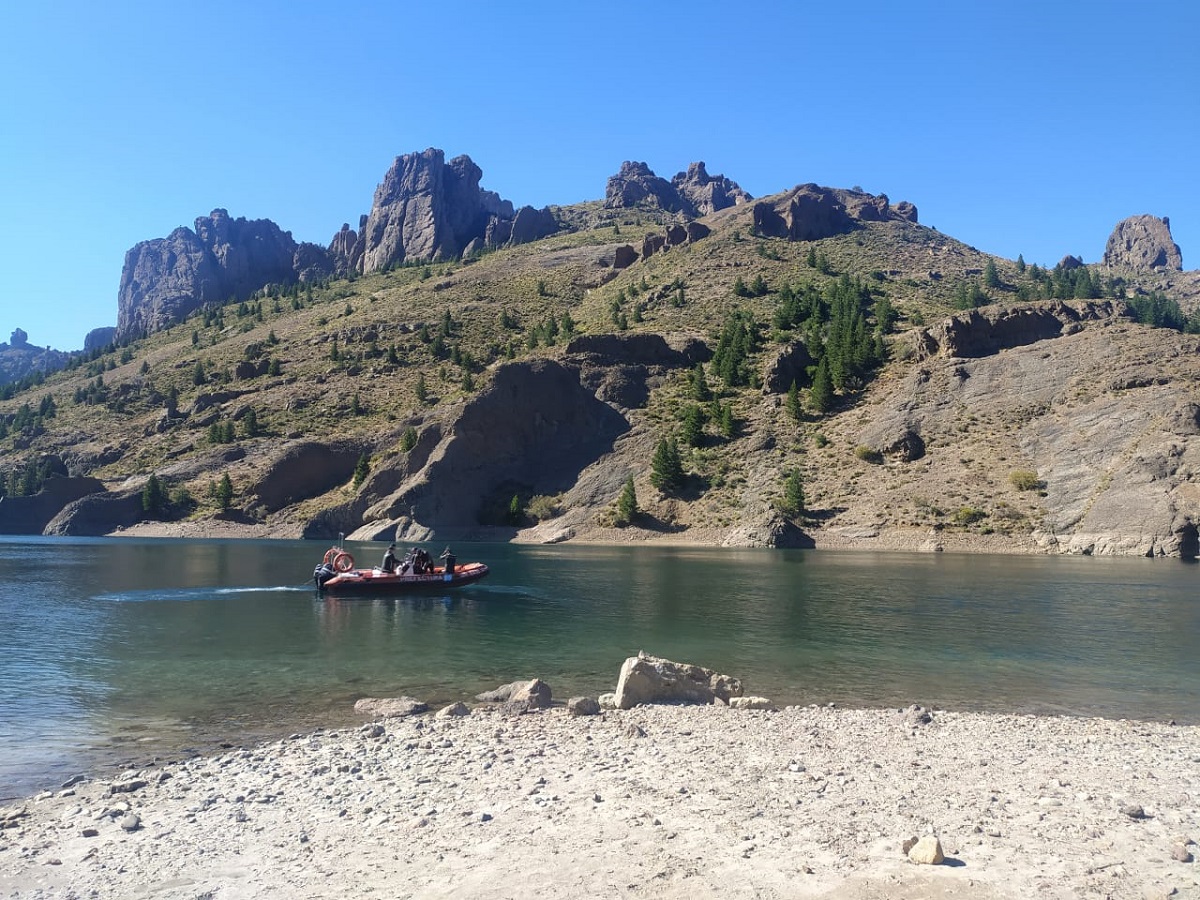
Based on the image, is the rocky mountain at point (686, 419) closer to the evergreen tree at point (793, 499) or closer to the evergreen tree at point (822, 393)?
the evergreen tree at point (793, 499)

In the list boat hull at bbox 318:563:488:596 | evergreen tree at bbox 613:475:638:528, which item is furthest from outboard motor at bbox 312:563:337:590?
evergreen tree at bbox 613:475:638:528

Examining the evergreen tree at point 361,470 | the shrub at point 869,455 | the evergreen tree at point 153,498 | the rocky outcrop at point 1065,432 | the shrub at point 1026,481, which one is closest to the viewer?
the rocky outcrop at point 1065,432

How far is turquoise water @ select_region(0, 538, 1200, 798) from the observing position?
17.4 meters

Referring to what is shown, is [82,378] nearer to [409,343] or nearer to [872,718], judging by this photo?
[409,343]

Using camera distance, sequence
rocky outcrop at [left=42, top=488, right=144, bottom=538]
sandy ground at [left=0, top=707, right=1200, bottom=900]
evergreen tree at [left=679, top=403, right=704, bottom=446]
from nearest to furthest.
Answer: sandy ground at [left=0, top=707, right=1200, bottom=900] < evergreen tree at [left=679, top=403, right=704, bottom=446] < rocky outcrop at [left=42, top=488, right=144, bottom=538]

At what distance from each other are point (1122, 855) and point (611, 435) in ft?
289

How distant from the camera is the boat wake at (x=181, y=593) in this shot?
37.1 meters

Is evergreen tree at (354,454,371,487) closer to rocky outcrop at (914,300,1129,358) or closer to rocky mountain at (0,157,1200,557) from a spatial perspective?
rocky mountain at (0,157,1200,557)

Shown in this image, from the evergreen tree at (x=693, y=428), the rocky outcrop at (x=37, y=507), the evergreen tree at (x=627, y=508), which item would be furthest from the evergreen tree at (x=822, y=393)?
the rocky outcrop at (x=37, y=507)

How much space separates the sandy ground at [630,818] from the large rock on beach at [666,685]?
2.01 m

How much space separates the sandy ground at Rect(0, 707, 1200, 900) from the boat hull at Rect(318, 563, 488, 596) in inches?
1060

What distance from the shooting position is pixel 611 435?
9644 cm

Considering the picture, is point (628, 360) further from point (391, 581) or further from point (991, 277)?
point (991, 277)

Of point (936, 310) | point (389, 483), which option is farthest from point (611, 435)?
point (936, 310)
